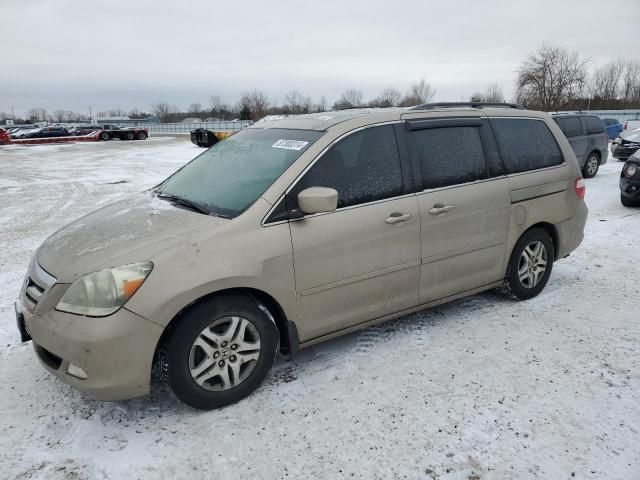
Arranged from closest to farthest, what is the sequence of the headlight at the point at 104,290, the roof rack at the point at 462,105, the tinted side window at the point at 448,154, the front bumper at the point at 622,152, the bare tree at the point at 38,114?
the headlight at the point at 104,290 → the tinted side window at the point at 448,154 → the roof rack at the point at 462,105 → the front bumper at the point at 622,152 → the bare tree at the point at 38,114

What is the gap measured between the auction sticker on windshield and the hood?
81 centimetres

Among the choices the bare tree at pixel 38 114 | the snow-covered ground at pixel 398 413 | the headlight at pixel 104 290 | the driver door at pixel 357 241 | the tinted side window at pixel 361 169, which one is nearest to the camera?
the snow-covered ground at pixel 398 413

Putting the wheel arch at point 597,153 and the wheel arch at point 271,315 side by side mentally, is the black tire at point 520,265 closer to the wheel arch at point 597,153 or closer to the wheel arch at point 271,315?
the wheel arch at point 271,315

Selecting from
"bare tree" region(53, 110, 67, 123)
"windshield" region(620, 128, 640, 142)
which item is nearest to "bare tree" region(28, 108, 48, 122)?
"bare tree" region(53, 110, 67, 123)

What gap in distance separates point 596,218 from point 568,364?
18.2 feet

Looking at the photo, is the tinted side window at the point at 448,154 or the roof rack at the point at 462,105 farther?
the roof rack at the point at 462,105

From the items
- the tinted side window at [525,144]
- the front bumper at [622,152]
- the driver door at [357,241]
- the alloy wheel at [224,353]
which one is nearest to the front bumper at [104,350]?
the alloy wheel at [224,353]

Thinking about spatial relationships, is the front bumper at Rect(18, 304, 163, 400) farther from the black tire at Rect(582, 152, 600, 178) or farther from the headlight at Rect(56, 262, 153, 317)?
the black tire at Rect(582, 152, 600, 178)

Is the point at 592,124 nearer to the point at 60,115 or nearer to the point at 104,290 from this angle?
the point at 104,290

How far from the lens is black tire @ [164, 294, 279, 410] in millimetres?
2736

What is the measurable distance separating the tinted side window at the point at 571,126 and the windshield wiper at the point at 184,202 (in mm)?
12110

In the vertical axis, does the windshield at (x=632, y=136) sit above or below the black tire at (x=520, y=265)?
above

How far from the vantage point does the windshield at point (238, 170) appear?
3227 mm

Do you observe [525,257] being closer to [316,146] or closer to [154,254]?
[316,146]
